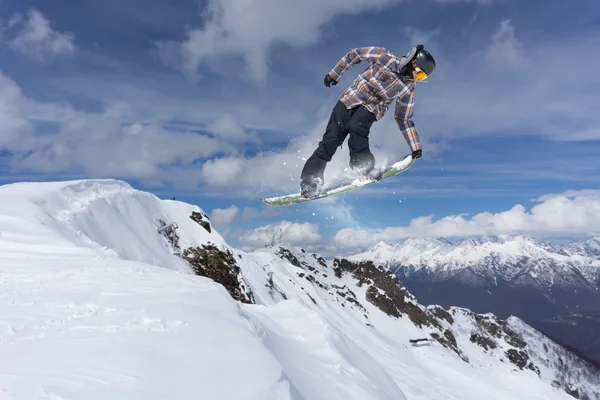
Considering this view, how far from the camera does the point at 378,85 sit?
8766 mm

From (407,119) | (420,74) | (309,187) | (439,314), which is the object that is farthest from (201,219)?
(439,314)

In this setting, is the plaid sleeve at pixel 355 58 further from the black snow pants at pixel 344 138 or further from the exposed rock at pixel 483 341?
the exposed rock at pixel 483 341

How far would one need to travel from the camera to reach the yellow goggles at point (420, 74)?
314 inches

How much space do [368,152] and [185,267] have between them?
14.5 m

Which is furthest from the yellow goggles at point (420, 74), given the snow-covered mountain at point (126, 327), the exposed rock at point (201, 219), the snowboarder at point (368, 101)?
the exposed rock at point (201, 219)

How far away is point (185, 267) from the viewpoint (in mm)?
20625

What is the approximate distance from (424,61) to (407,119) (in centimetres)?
185

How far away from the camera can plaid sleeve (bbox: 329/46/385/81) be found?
873 centimetres

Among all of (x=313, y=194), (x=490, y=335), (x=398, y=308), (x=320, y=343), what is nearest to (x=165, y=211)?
(x=313, y=194)

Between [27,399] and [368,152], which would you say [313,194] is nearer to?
[368,152]

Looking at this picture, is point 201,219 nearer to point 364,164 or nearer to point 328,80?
point 364,164

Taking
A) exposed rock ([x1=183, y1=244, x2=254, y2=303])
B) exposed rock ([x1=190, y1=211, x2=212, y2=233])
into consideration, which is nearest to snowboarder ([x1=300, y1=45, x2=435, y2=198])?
exposed rock ([x1=183, y1=244, x2=254, y2=303])

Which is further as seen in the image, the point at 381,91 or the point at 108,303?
the point at 381,91

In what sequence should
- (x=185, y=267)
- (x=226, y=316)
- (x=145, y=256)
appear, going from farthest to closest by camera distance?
(x=185, y=267) < (x=145, y=256) < (x=226, y=316)
